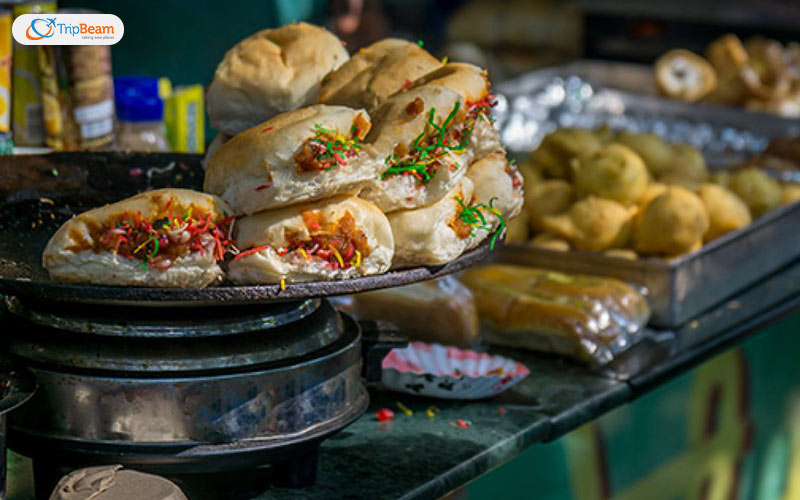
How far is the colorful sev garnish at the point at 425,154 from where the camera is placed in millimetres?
1573

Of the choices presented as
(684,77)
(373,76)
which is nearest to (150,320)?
(373,76)

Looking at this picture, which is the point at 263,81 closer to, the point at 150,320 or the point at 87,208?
the point at 87,208

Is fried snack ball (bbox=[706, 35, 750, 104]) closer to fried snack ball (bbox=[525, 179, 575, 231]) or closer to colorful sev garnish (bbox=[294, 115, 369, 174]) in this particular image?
fried snack ball (bbox=[525, 179, 575, 231])

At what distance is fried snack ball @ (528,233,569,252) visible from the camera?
2.77m

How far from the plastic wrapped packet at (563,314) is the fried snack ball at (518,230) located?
257mm

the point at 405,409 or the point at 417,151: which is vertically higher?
the point at 417,151

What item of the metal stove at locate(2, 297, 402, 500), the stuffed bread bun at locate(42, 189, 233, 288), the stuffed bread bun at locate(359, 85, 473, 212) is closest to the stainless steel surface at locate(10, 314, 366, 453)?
the metal stove at locate(2, 297, 402, 500)

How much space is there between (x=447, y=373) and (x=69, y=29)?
2.83 ft

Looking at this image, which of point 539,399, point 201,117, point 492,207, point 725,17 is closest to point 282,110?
point 492,207

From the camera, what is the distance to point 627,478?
95.0 inches

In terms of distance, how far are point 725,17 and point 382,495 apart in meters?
4.36

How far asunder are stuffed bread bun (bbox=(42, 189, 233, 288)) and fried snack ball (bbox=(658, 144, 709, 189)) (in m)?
1.89

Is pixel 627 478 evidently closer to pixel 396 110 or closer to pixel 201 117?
pixel 396 110

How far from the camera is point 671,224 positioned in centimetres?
272
